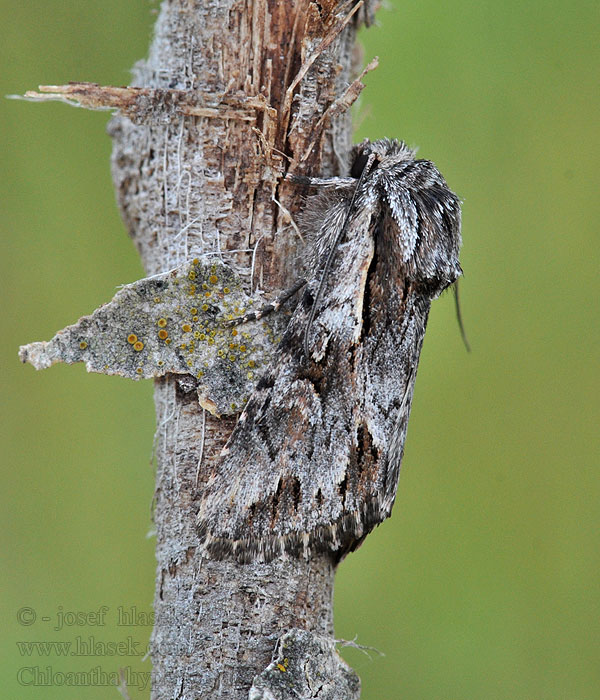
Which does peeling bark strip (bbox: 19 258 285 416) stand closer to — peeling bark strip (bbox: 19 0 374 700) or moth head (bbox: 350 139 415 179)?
peeling bark strip (bbox: 19 0 374 700)

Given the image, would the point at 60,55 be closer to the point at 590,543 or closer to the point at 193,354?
the point at 193,354

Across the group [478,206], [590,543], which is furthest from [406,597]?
[478,206]

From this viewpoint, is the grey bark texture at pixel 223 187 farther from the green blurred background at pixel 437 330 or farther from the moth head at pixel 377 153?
the green blurred background at pixel 437 330

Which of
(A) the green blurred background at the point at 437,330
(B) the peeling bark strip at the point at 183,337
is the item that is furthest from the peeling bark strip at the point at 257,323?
(A) the green blurred background at the point at 437,330

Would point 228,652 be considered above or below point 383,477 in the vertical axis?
below

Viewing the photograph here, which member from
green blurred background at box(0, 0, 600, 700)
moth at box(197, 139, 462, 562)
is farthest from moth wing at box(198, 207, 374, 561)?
green blurred background at box(0, 0, 600, 700)

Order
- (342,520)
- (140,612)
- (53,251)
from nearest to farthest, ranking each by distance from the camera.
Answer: (342,520), (140,612), (53,251)
